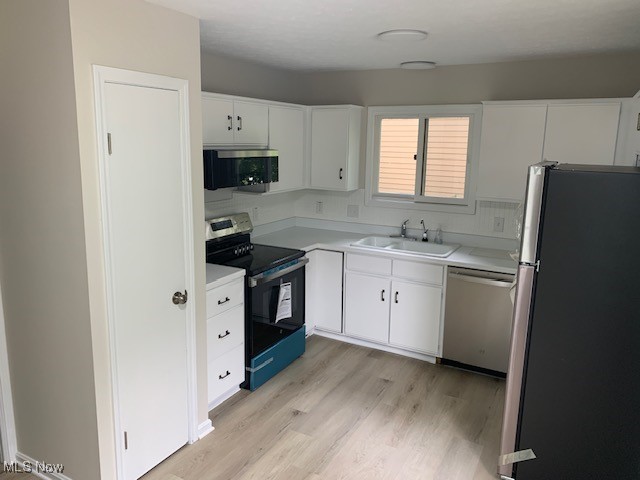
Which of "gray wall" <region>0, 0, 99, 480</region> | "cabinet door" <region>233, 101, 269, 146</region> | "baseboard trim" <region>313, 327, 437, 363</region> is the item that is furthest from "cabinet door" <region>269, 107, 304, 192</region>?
"gray wall" <region>0, 0, 99, 480</region>

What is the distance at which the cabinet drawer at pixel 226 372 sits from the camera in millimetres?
3055

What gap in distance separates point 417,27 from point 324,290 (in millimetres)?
2275

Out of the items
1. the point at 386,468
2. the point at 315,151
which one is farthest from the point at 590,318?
the point at 315,151

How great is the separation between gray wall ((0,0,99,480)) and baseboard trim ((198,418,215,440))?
66cm

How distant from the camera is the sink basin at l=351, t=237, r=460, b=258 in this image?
159 inches

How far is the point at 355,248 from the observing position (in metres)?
3.97

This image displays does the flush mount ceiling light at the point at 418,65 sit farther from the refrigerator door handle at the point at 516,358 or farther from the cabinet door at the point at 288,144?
the refrigerator door handle at the point at 516,358

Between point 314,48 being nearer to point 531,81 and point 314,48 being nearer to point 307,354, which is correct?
point 531,81

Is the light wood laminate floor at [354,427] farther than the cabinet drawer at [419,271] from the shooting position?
No

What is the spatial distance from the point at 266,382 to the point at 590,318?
218cm

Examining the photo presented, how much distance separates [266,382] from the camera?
11.5ft

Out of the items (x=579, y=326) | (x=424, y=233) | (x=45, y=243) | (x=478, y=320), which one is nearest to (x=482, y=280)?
(x=478, y=320)

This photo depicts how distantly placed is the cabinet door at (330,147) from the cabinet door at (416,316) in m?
1.11

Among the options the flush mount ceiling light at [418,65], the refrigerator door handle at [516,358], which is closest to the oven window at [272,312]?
the refrigerator door handle at [516,358]
